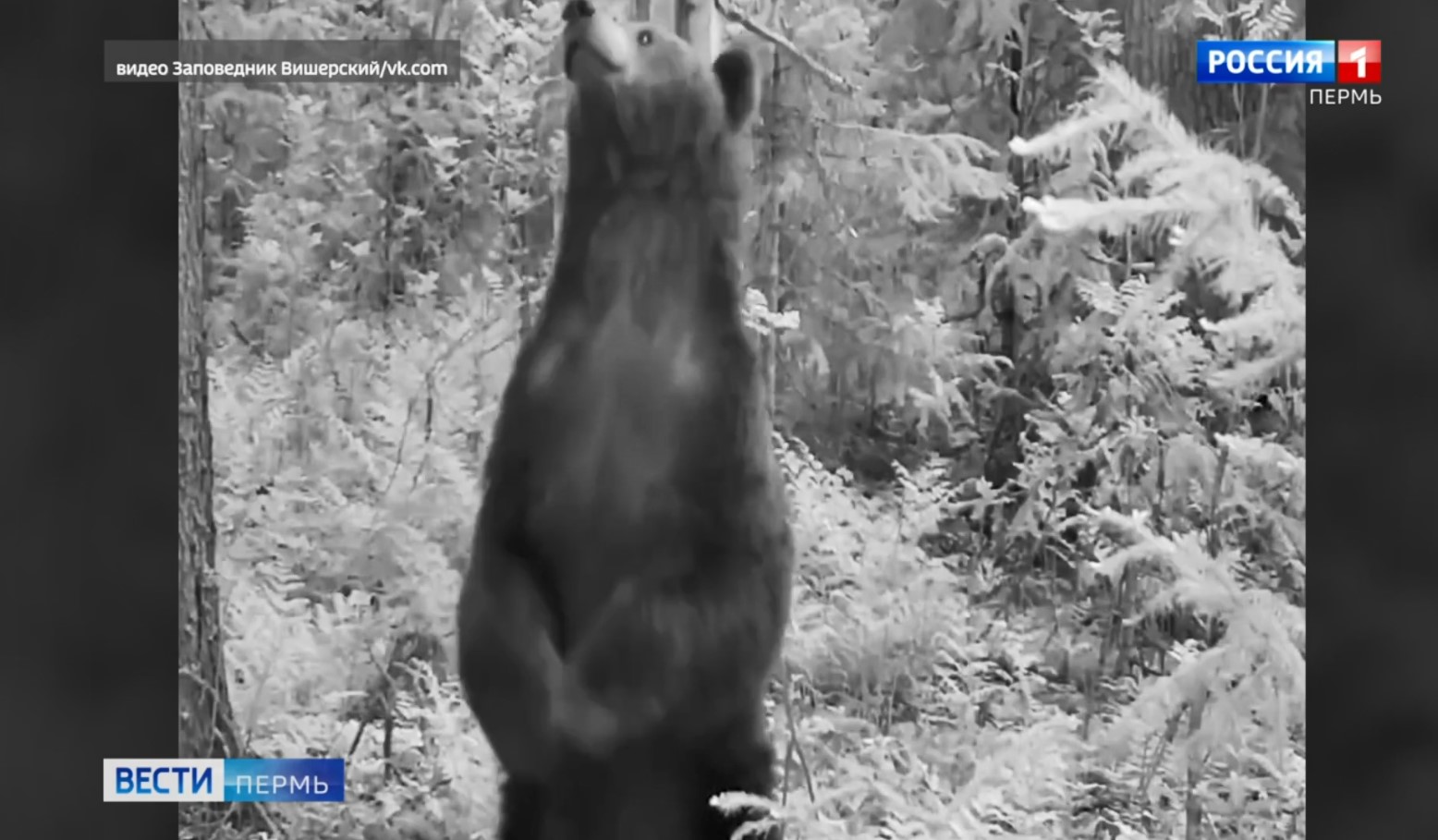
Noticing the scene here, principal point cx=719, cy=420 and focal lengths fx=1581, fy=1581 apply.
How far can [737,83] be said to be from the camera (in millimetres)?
2377

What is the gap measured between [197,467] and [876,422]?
105 cm

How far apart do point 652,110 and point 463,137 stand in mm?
308

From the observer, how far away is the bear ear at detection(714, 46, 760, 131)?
237 centimetres

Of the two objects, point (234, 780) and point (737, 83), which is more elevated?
point (737, 83)

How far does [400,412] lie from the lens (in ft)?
7.93
